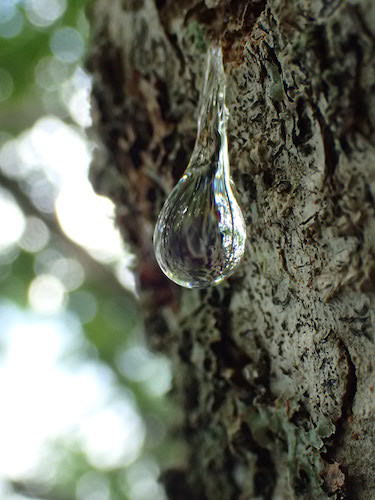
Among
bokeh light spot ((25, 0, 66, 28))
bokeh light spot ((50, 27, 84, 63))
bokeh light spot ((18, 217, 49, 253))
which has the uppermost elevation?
bokeh light spot ((25, 0, 66, 28))

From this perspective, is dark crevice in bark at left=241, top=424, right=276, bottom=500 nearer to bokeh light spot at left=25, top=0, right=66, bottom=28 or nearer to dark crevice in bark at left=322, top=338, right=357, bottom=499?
dark crevice in bark at left=322, top=338, right=357, bottom=499

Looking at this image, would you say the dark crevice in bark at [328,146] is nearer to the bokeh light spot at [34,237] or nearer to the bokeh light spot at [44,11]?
the bokeh light spot at [44,11]

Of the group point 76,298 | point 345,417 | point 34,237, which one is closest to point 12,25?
point 34,237

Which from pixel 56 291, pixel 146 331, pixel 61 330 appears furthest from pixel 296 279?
pixel 61 330

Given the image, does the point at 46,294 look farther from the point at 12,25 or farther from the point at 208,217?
the point at 208,217

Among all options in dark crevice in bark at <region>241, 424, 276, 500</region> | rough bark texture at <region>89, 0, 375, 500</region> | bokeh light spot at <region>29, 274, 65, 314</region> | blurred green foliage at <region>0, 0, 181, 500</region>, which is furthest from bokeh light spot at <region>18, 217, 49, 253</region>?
dark crevice in bark at <region>241, 424, 276, 500</region>
